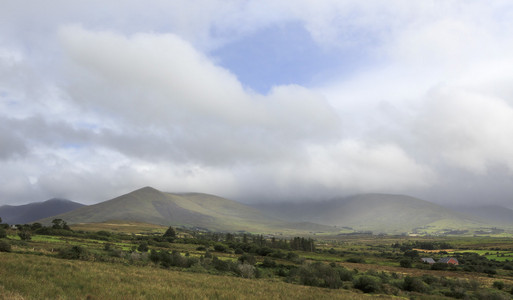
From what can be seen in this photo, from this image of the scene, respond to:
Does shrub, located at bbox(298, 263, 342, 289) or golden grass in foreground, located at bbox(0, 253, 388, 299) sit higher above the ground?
golden grass in foreground, located at bbox(0, 253, 388, 299)

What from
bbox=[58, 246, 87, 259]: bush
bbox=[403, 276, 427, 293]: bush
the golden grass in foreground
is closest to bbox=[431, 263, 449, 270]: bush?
bbox=[403, 276, 427, 293]: bush

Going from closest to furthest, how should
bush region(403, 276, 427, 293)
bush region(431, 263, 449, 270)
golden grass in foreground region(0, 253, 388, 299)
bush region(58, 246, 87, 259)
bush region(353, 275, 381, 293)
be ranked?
1. golden grass in foreground region(0, 253, 388, 299)
2. bush region(58, 246, 87, 259)
3. bush region(353, 275, 381, 293)
4. bush region(403, 276, 427, 293)
5. bush region(431, 263, 449, 270)

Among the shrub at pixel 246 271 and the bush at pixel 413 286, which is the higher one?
the shrub at pixel 246 271

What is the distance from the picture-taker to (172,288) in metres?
21.9

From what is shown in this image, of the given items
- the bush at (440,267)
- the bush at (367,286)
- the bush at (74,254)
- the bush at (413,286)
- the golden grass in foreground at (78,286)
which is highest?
the golden grass in foreground at (78,286)

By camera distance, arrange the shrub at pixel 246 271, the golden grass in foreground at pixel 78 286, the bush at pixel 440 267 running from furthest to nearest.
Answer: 1. the bush at pixel 440 267
2. the shrub at pixel 246 271
3. the golden grass in foreground at pixel 78 286

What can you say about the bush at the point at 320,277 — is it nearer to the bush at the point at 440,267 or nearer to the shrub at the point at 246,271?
the shrub at the point at 246,271

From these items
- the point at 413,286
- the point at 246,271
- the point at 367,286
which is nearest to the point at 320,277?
the point at 367,286

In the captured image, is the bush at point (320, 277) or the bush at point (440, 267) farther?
the bush at point (440, 267)

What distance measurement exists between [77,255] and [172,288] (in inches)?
908

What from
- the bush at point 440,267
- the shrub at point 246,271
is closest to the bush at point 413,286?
the shrub at point 246,271

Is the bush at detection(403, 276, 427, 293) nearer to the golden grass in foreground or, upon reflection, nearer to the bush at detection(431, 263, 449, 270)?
the golden grass in foreground

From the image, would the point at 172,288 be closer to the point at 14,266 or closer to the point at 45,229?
the point at 14,266

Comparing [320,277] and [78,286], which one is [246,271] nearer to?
[320,277]
